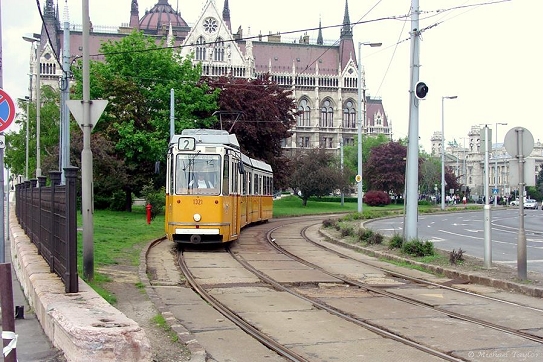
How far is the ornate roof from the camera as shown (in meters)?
149

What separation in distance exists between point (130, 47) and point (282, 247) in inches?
957

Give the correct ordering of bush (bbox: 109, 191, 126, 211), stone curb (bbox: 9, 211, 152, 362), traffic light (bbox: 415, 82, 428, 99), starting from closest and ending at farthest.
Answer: stone curb (bbox: 9, 211, 152, 362) → traffic light (bbox: 415, 82, 428, 99) → bush (bbox: 109, 191, 126, 211)

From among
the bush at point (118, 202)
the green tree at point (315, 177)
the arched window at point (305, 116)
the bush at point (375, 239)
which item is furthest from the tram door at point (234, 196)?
the arched window at point (305, 116)

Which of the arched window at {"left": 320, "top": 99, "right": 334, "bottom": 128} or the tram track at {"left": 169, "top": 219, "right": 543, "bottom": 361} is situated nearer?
the tram track at {"left": 169, "top": 219, "right": 543, "bottom": 361}

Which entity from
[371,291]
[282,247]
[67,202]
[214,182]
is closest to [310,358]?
[67,202]

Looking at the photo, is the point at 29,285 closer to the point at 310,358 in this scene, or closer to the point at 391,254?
the point at 310,358

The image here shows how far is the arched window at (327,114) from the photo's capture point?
146875mm

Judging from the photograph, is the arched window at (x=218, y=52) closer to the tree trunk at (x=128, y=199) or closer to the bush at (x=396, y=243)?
the tree trunk at (x=128, y=199)

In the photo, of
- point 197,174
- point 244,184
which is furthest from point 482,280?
point 244,184

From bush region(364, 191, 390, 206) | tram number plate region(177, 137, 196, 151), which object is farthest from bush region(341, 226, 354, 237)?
bush region(364, 191, 390, 206)

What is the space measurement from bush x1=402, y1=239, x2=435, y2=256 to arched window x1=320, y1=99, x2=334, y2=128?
425ft

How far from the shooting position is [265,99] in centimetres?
4697

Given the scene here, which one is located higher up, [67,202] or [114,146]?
[114,146]

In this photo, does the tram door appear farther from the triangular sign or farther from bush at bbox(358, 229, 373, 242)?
the triangular sign
